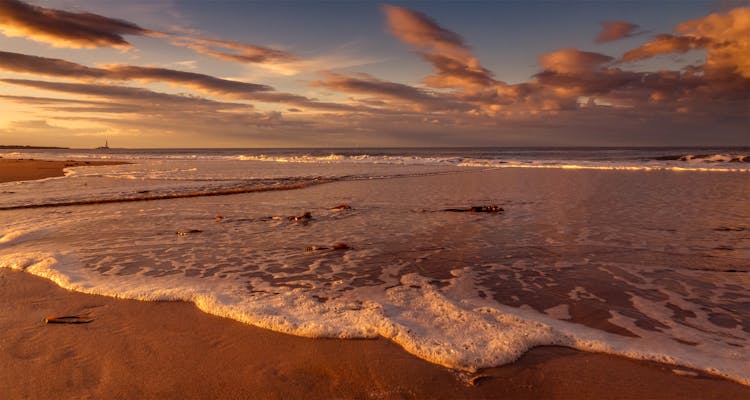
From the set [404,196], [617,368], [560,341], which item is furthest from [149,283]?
[404,196]

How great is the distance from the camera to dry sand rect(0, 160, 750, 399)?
3.21 metres

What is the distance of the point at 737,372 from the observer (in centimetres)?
342

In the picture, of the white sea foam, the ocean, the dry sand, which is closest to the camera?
the dry sand

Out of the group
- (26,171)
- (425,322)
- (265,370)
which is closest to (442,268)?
(425,322)

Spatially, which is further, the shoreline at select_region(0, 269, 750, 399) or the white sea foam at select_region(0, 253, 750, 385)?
the white sea foam at select_region(0, 253, 750, 385)

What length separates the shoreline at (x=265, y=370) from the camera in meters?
3.22

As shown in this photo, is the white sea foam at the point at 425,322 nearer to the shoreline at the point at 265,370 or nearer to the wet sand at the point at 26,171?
the shoreline at the point at 265,370

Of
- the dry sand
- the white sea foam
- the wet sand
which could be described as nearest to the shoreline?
the dry sand

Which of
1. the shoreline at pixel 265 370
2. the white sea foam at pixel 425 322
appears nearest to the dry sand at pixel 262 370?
the shoreline at pixel 265 370

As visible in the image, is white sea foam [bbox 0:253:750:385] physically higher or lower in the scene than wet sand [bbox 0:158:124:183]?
lower

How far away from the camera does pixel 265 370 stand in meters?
3.50

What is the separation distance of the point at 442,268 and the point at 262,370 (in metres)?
3.57

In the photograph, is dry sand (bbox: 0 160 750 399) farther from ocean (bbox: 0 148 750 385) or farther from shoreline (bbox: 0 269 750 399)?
ocean (bbox: 0 148 750 385)

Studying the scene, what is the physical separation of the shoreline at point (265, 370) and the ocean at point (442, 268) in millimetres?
225
